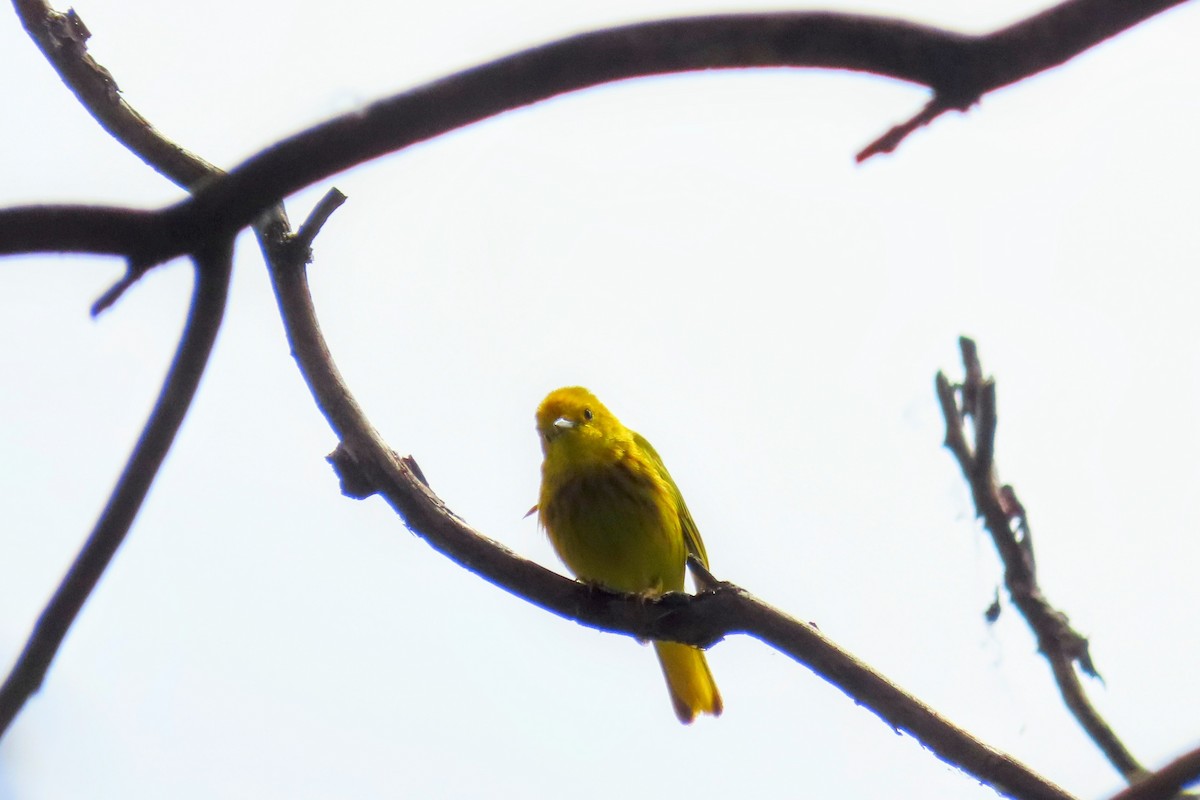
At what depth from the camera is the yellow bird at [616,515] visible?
505 cm

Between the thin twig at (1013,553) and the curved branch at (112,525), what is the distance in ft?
6.05

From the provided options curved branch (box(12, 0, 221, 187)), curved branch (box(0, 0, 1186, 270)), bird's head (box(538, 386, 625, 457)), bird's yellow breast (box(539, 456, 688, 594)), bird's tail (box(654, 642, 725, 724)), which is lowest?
curved branch (box(0, 0, 1186, 270))

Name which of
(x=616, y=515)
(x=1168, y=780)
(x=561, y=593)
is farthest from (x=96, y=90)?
(x=1168, y=780)

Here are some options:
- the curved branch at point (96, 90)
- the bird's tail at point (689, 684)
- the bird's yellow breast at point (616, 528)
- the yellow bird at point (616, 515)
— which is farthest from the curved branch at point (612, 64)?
the bird's tail at point (689, 684)

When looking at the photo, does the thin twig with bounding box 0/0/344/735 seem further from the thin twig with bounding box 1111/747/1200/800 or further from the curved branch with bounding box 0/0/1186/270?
the thin twig with bounding box 1111/747/1200/800

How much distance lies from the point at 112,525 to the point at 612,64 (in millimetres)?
1136

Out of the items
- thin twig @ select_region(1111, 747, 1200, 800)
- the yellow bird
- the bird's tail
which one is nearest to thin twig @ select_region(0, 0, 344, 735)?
thin twig @ select_region(1111, 747, 1200, 800)

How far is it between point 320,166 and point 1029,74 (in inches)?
34.6

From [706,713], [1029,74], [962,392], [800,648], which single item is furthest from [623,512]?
[1029,74]

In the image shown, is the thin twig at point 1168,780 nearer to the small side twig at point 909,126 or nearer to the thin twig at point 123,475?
the small side twig at point 909,126

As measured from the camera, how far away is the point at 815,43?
1.38m

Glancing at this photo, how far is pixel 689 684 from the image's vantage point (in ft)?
18.2

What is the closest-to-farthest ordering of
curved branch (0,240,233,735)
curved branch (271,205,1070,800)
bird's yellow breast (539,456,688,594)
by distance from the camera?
1. curved branch (0,240,233,735)
2. curved branch (271,205,1070,800)
3. bird's yellow breast (539,456,688,594)

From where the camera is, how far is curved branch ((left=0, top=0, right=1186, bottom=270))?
4.38 ft
